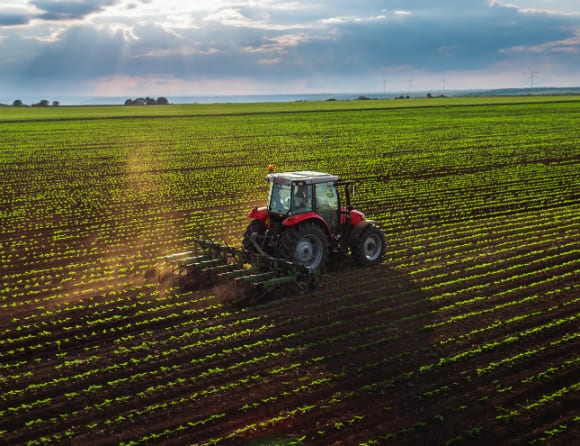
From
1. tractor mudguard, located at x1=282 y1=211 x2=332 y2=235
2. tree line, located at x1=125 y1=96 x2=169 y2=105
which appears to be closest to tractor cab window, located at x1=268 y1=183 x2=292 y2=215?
tractor mudguard, located at x1=282 y1=211 x2=332 y2=235

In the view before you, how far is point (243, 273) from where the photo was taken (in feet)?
43.8

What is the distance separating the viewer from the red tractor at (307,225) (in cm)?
1370

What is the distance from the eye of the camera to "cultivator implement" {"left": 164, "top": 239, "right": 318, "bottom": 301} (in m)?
13.0

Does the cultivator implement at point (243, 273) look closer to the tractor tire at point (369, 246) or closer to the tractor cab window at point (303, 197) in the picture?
the tractor cab window at point (303, 197)

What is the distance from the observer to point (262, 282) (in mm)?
12742

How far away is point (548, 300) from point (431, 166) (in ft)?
69.7

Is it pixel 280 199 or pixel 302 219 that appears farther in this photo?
pixel 280 199

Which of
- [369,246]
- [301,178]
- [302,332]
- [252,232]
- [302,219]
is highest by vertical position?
[301,178]

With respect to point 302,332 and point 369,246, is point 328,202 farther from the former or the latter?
point 302,332

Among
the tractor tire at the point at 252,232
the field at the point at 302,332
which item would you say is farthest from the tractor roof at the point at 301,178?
the field at the point at 302,332

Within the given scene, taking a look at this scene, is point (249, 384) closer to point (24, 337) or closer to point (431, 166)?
point (24, 337)

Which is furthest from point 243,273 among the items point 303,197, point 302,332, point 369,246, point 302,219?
point 369,246

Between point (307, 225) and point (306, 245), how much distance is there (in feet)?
1.46

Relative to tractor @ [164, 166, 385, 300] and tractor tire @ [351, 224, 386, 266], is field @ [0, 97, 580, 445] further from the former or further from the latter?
tractor @ [164, 166, 385, 300]
